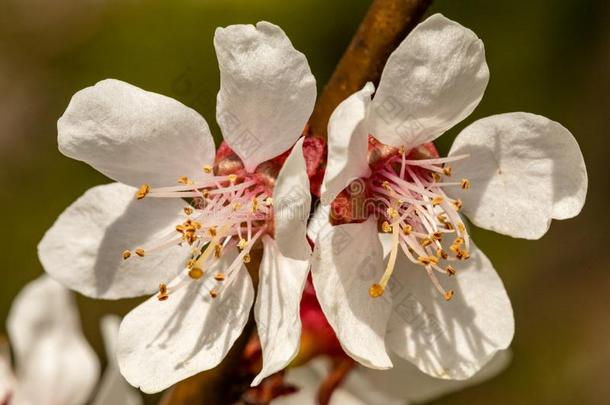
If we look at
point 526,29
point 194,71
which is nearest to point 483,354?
point 194,71

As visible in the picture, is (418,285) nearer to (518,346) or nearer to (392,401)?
(392,401)

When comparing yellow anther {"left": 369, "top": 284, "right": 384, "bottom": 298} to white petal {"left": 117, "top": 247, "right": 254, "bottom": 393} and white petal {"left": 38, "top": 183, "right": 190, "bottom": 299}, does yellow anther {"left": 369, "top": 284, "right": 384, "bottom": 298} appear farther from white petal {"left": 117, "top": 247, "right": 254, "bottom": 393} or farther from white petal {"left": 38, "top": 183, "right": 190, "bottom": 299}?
white petal {"left": 38, "top": 183, "right": 190, "bottom": 299}

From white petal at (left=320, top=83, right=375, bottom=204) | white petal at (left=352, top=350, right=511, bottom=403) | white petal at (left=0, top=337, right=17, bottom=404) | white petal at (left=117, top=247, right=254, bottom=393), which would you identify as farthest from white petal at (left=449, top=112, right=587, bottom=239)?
white petal at (left=0, top=337, right=17, bottom=404)

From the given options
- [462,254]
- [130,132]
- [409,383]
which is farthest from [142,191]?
[409,383]

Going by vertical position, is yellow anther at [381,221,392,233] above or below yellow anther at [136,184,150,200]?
below

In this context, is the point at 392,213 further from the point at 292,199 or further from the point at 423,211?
the point at 292,199
